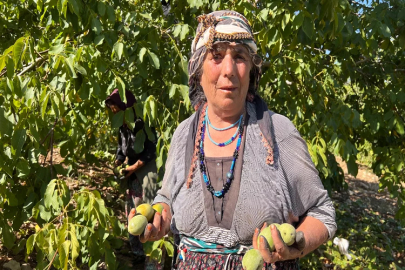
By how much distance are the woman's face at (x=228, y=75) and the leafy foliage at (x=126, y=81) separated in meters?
0.81

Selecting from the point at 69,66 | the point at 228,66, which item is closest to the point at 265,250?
the point at 228,66

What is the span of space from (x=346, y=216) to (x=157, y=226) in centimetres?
517

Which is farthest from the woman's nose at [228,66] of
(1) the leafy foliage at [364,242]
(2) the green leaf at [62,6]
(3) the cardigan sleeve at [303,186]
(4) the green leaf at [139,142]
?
(1) the leafy foliage at [364,242]

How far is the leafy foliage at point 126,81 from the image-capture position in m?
2.06

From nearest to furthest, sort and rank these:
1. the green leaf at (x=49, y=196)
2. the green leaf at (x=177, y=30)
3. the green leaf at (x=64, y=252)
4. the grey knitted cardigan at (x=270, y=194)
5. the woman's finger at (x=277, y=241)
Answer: the woman's finger at (x=277, y=241) < the grey knitted cardigan at (x=270, y=194) < the green leaf at (x=64, y=252) < the green leaf at (x=49, y=196) < the green leaf at (x=177, y=30)

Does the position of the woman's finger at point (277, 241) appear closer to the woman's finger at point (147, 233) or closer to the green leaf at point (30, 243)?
the woman's finger at point (147, 233)

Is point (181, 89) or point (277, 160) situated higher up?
point (181, 89)

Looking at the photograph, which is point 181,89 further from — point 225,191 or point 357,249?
point 357,249

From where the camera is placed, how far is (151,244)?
2568mm

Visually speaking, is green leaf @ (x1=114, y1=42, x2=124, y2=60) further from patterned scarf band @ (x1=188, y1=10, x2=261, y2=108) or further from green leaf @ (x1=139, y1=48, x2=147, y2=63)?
patterned scarf band @ (x1=188, y1=10, x2=261, y2=108)

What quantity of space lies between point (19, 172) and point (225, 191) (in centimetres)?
145

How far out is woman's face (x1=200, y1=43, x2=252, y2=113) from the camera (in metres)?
1.33

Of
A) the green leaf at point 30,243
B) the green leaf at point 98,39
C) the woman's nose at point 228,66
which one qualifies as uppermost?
the green leaf at point 98,39

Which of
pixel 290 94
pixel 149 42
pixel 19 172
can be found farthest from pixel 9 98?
pixel 290 94
